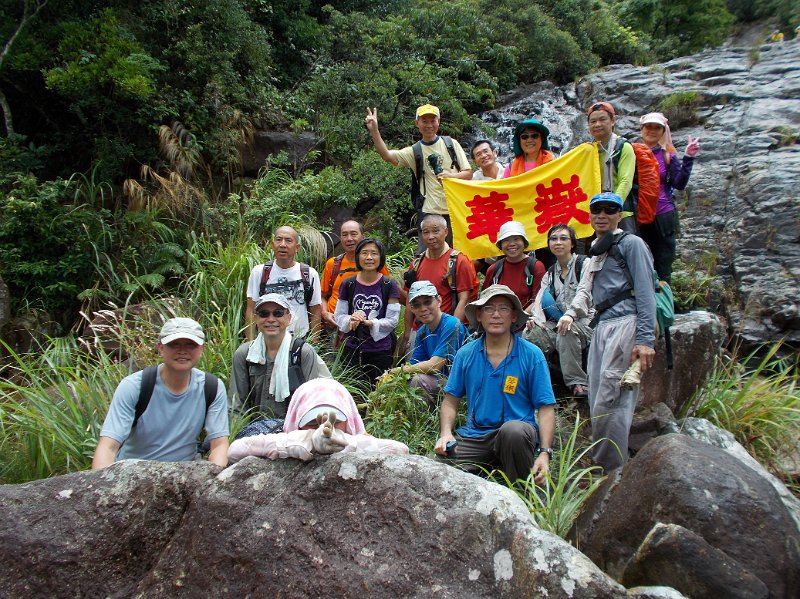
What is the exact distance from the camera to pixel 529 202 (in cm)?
652

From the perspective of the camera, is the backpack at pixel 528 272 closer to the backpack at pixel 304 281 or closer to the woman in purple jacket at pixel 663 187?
the woman in purple jacket at pixel 663 187

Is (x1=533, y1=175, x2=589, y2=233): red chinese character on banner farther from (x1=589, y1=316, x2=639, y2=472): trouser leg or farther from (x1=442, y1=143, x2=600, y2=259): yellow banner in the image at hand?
(x1=589, y1=316, x2=639, y2=472): trouser leg

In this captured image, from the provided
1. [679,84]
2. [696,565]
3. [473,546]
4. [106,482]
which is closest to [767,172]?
[679,84]

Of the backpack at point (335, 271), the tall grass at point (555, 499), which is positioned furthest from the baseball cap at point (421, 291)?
the tall grass at point (555, 499)

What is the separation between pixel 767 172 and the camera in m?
8.48

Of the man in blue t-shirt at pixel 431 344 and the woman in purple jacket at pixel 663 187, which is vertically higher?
the woman in purple jacket at pixel 663 187

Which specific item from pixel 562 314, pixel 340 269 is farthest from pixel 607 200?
pixel 340 269

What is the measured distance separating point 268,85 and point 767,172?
8.17 metres

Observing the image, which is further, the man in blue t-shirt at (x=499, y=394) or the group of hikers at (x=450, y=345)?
the man in blue t-shirt at (x=499, y=394)

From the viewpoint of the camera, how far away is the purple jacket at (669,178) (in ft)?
18.6

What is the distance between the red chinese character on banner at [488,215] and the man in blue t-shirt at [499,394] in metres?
2.54

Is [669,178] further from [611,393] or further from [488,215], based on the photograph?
[611,393]

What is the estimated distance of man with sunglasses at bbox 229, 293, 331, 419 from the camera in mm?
4293

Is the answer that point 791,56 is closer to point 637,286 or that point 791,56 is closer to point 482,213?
point 482,213
